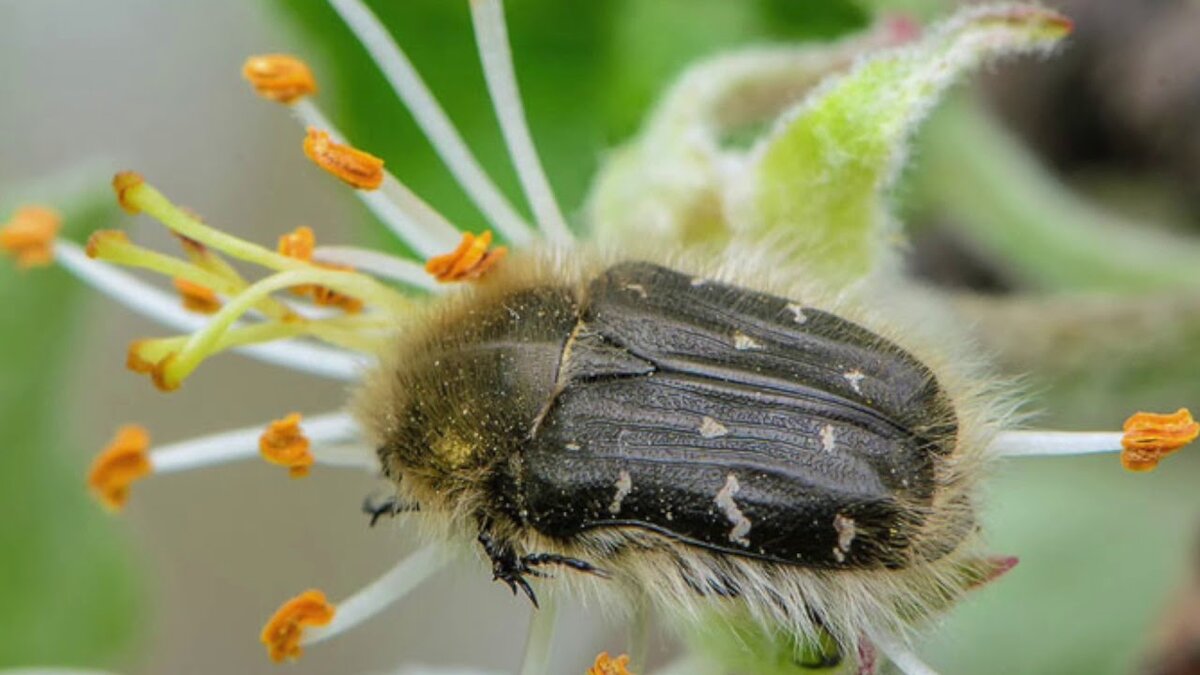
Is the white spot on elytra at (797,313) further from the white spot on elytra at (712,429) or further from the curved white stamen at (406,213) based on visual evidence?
the curved white stamen at (406,213)

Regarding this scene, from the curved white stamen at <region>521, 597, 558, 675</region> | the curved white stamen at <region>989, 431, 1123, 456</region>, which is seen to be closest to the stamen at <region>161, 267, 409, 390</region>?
the curved white stamen at <region>521, 597, 558, 675</region>

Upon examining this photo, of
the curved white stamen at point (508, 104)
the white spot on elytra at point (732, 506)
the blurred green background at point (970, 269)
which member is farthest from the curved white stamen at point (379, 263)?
the white spot on elytra at point (732, 506)

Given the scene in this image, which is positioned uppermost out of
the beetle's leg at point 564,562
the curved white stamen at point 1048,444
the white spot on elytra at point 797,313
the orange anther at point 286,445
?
the white spot on elytra at point 797,313

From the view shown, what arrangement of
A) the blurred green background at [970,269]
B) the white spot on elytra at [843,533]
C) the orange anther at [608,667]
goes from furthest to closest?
the blurred green background at [970,269] < the orange anther at [608,667] < the white spot on elytra at [843,533]

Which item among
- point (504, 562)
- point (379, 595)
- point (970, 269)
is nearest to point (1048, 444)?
point (504, 562)

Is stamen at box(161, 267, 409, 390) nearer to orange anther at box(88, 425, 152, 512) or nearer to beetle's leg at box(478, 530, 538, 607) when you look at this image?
orange anther at box(88, 425, 152, 512)

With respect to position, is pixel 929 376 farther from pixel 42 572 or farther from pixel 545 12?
pixel 42 572
